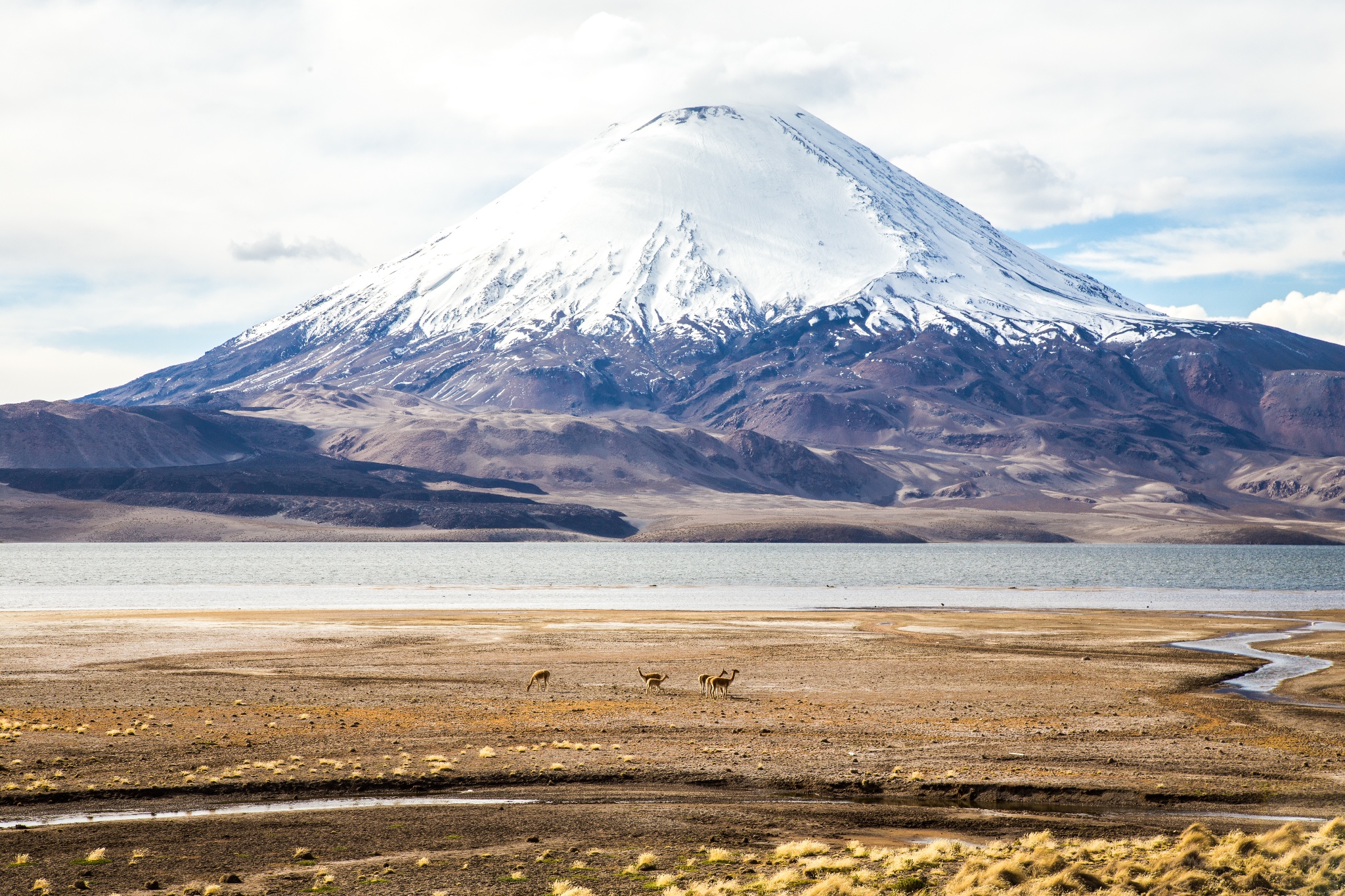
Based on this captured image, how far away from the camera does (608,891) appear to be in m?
15.8

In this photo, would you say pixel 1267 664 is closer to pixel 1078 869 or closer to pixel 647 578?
pixel 1078 869

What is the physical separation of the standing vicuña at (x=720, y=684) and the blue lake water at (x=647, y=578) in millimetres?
41120

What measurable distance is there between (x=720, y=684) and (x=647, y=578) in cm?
8279

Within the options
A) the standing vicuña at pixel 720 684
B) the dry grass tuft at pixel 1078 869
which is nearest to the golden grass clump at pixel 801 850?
the dry grass tuft at pixel 1078 869

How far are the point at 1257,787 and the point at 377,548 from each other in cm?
18091

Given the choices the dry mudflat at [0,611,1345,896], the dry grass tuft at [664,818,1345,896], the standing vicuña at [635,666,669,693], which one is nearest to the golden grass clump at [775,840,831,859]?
the dry grass tuft at [664,818,1345,896]

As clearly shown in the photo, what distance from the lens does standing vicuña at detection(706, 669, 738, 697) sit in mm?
32625

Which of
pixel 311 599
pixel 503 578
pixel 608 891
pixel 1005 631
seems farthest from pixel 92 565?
pixel 608 891

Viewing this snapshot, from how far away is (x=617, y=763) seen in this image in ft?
78.5

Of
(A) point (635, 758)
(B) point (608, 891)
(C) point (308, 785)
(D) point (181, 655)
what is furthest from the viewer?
(D) point (181, 655)

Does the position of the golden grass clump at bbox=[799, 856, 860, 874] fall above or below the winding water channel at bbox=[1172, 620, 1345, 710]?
above

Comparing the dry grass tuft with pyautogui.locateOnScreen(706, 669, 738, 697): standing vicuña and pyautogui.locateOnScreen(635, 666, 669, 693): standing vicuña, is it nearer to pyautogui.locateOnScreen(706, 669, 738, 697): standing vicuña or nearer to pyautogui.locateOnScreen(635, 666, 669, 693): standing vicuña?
pyautogui.locateOnScreen(706, 669, 738, 697): standing vicuña

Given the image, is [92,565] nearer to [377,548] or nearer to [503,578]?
[503,578]

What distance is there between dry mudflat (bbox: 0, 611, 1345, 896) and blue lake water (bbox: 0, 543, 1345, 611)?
120ft
